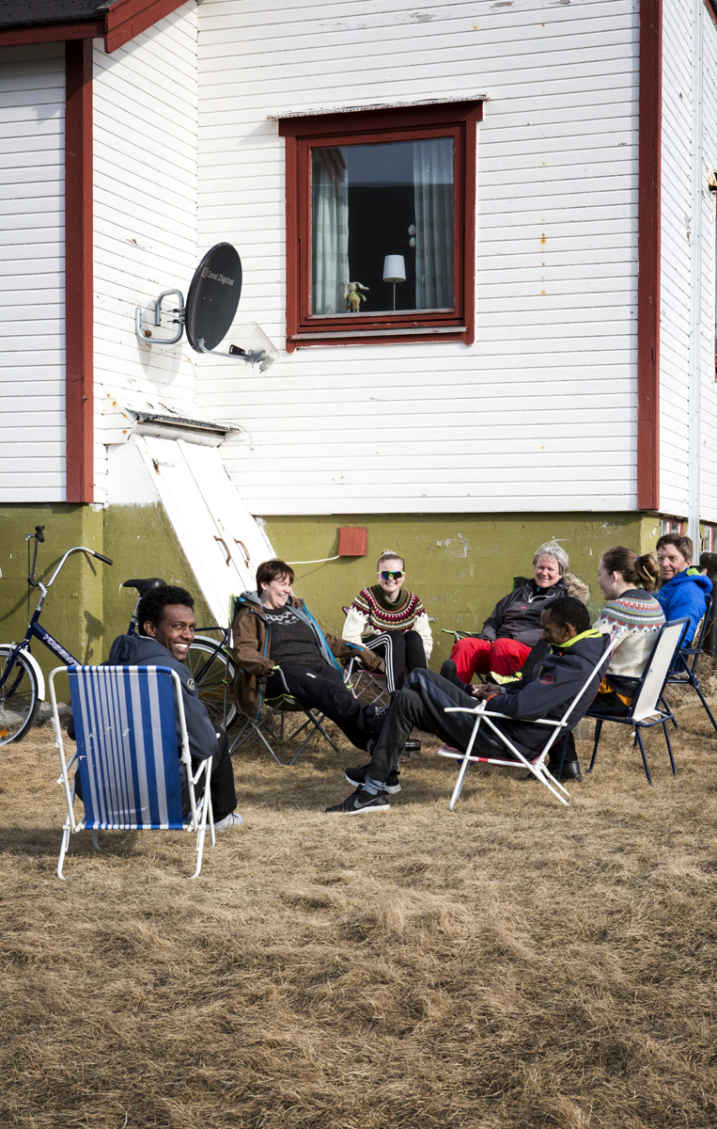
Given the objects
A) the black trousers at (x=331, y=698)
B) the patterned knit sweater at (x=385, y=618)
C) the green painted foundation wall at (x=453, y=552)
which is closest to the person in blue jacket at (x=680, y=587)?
the green painted foundation wall at (x=453, y=552)

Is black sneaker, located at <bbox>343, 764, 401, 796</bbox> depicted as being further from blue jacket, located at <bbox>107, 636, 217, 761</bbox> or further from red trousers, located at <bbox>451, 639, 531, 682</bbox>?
red trousers, located at <bbox>451, 639, 531, 682</bbox>

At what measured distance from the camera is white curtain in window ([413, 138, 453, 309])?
9297 millimetres

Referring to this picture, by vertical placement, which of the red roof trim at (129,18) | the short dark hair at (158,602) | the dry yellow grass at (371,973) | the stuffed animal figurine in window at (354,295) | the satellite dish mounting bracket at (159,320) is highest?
the red roof trim at (129,18)

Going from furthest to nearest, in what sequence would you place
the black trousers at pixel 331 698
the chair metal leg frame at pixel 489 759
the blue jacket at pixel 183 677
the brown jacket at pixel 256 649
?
the brown jacket at pixel 256 649 → the black trousers at pixel 331 698 → the chair metal leg frame at pixel 489 759 → the blue jacket at pixel 183 677

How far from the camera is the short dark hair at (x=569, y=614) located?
6.02 m

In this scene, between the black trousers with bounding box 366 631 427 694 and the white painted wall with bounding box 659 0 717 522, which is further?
the white painted wall with bounding box 659 0 717 522

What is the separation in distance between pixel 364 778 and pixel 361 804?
169mm

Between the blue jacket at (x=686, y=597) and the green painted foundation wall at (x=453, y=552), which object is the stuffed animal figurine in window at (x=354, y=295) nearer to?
the green painted foundation wall at (x=453, y=552)

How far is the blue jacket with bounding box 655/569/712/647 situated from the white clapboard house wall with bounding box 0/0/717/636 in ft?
4.16

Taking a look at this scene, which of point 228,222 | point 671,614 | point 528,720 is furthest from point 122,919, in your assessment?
point 228,222

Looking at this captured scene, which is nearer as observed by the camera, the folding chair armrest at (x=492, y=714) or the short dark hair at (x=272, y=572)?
the folding chair armrest at (x=492, y=714)

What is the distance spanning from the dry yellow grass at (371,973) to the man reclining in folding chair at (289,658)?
3.25ft

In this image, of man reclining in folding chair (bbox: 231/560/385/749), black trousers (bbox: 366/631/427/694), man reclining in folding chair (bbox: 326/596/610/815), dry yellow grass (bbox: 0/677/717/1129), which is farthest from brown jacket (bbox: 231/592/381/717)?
dry yellow grass (bbox: 0/677/717/1129)

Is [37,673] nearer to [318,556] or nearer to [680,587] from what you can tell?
[318,556]
